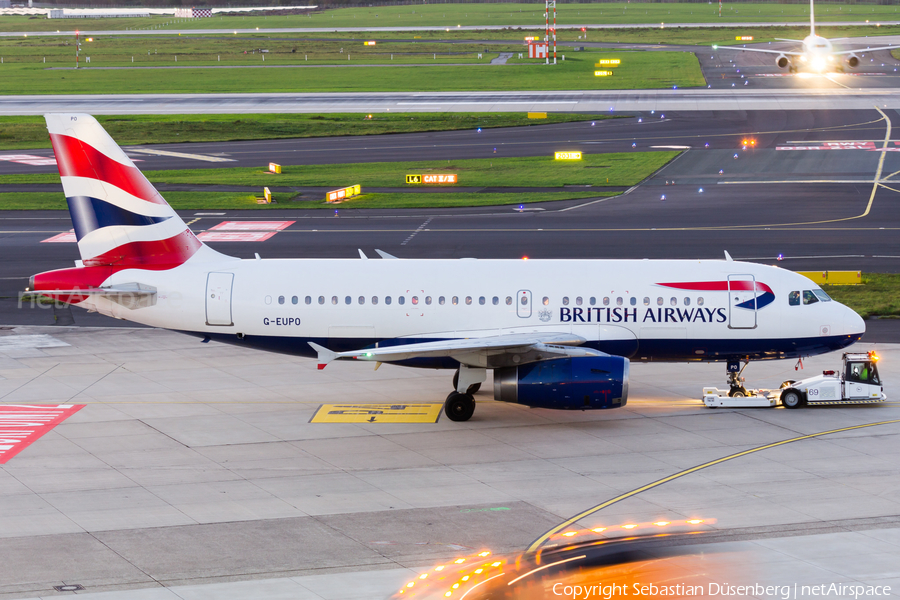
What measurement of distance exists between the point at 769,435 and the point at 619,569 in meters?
15.8

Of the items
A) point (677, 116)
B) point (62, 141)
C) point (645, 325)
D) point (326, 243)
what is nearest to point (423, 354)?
point (645, 325)

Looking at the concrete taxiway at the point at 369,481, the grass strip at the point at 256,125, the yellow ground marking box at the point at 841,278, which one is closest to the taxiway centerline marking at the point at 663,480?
the concrete taxiway at the point at 369,481

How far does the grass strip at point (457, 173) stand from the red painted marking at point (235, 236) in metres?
13.0

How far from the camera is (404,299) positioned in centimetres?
2967

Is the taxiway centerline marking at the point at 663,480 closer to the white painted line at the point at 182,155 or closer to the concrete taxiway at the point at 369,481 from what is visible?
the concrete taxiway at the point at 369,481

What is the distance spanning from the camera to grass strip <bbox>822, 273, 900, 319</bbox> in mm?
40062

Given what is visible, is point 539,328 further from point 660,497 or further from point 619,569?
point 619,569

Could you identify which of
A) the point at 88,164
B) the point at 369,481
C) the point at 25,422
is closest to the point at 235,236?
the point at 88,164

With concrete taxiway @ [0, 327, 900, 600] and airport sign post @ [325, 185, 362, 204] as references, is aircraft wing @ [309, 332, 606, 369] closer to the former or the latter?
concrete taxiway @ [0, 327, 900, 600]

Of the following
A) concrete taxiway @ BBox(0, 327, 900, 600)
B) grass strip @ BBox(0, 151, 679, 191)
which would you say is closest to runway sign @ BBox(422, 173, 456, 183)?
grass strip @ BBox(0, 151, 679, 191)

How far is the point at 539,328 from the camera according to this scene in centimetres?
2933

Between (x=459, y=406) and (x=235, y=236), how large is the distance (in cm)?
2813

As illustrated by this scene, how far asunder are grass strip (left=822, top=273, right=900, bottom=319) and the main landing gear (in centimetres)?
1916

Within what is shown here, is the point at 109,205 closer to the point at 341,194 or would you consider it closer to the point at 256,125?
the point at 341,194
